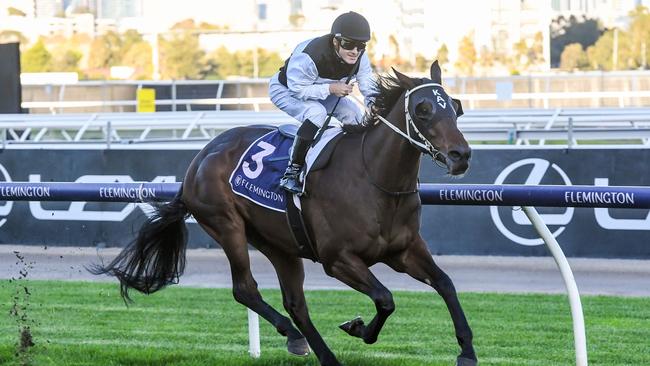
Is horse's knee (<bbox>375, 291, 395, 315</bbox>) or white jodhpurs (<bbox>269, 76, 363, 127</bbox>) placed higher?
white jodhpurs (<bbox>269, 76, 363, 127</bbox>)

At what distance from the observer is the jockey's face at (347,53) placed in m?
6.49

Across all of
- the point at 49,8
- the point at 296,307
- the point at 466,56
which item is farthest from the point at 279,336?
the point at 49,8

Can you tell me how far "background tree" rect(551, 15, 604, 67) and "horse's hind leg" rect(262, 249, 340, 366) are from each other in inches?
1920

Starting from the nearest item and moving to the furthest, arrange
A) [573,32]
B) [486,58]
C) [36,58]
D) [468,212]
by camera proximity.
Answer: [468,212] < [486,58] < [573,32] < [36,58]

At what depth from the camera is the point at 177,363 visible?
22.2 feet

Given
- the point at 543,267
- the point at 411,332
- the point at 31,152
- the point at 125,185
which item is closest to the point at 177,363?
the point at 125,185

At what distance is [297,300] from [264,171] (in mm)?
723

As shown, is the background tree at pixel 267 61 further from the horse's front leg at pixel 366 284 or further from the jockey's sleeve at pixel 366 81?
the horse's front leg at pixel 366 284

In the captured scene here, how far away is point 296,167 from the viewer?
6445mm

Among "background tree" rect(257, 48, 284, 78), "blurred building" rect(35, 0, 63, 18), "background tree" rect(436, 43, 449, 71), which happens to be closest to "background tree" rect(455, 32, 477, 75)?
"background tree" rect(436, 43, 449, 71)

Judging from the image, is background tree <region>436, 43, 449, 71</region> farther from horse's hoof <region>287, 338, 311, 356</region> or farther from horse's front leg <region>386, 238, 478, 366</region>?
horse's front leg <region>386, 238, 478, 366</region>

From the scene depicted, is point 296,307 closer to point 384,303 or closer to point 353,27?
point 384,303

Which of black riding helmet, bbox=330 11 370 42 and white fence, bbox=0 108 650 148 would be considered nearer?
black riding helmet, bbox=330 11 370 42

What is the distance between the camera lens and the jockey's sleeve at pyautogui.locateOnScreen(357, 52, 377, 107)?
21.0 ft
